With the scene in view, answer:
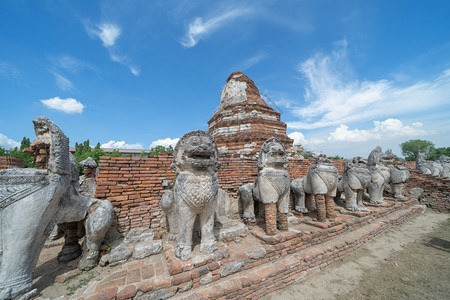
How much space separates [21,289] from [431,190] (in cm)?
1354

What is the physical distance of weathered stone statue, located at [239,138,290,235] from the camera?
11.2 feet

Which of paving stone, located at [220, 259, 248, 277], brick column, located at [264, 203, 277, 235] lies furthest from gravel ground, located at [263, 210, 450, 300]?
brick column, located at [264, 203, 277, 235]

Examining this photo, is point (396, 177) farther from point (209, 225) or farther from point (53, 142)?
point (53, 142)

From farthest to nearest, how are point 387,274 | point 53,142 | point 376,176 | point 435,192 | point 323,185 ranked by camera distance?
point 435,192
point 376,176
point 323,185
point 387,274
point 53,142

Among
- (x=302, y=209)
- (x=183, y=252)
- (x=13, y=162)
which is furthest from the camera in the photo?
(x=13, y=162)

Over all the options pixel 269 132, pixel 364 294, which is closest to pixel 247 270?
pixel 364 294

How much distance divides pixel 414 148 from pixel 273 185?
6198cm

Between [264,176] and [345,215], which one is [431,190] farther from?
[264,176]

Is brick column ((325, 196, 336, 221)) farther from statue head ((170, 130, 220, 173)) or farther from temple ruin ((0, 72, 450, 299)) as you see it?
statue head ((170, 130, 220, 173))

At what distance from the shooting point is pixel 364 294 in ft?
8.93

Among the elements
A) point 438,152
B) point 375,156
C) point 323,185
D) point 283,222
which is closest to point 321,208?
point 323,185

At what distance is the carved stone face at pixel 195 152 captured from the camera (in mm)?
2615

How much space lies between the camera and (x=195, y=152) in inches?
103

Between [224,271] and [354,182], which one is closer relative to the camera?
[224,271]
